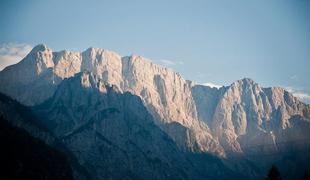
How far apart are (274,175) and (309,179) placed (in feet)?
Result: 36.6

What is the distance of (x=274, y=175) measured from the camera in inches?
5074

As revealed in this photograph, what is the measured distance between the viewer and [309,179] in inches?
5207
